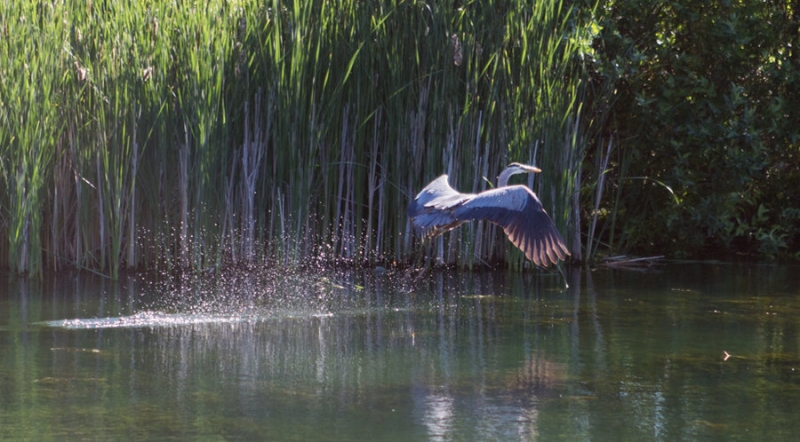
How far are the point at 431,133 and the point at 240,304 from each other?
200 centimetres

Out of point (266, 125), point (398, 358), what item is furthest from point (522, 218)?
point (266, 125)

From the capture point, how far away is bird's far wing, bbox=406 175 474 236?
5793mm

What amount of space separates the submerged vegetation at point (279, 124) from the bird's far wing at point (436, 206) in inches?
37.7

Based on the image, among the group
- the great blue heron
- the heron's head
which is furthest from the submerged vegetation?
the great blue heron

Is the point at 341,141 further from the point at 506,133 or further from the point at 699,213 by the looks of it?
the point at 699,213

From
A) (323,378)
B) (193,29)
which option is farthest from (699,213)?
(323,378)

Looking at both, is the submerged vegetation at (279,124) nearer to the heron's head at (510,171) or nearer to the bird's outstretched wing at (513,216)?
the heron's head at (510,171)

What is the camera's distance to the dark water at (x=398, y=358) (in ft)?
11.8

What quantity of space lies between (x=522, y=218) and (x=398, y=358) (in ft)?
4.31

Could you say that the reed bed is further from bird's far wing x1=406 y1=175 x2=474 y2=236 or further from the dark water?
bird's far wing x1=406 y1=175 x2=474 y2=236

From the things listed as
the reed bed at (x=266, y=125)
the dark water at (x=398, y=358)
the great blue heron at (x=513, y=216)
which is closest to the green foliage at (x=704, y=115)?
the reed bed at (x=266, y=125)

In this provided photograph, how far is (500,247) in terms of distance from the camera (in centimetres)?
762

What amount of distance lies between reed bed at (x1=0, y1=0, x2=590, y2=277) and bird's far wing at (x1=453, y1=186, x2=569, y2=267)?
1.55 m

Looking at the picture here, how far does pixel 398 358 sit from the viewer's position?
4.66 m
